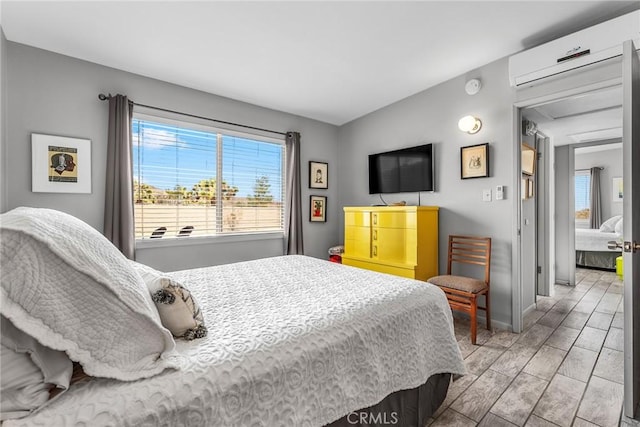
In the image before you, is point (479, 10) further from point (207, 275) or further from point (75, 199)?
point (75, 199)

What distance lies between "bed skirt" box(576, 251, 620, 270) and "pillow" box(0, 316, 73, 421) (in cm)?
715

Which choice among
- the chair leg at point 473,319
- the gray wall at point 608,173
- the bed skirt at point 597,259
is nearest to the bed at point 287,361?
the chair leg at point 473,319

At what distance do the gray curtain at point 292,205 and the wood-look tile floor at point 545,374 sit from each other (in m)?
2.10

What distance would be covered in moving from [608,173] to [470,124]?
595cm

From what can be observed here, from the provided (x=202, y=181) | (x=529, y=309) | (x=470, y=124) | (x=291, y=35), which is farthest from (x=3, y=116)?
(x=529, y=309)

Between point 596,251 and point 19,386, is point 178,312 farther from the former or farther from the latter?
point 596,251

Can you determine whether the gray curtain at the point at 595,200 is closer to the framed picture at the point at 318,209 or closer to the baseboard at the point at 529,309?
the baseboard at the point at 529,309

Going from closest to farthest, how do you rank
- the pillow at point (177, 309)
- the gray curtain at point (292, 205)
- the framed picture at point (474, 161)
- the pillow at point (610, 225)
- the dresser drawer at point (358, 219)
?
the pillow at point (177, 309) < the framed picture at point (474, 161) < the dresser drawer at point (358, 219) < the gray curtain at point (292, 205) < the pillow at point (610, 225)

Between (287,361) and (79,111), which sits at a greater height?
(79,111)

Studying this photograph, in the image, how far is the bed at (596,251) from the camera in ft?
16.7

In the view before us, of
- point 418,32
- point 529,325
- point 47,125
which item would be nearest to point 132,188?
point 47,125

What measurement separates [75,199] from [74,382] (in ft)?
7.62

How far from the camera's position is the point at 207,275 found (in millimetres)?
1969

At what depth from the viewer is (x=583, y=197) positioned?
688cm
